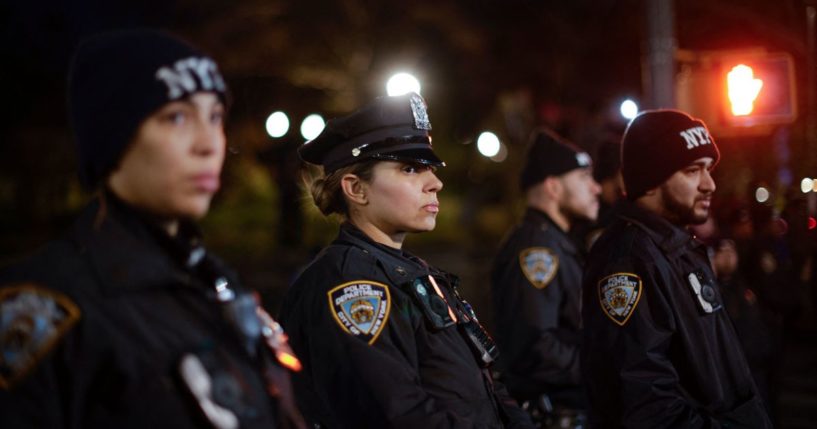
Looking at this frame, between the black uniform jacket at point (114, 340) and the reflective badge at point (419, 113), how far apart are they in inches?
64.3

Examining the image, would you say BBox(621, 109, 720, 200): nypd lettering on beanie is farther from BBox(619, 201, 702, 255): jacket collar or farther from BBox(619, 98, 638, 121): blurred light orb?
BBox(619, 98, 638, 121): blurred light orb

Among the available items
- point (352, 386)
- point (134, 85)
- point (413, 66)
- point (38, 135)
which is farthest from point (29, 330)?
point (38, 135)

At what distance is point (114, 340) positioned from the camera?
185cm

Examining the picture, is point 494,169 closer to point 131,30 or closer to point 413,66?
point 413,66

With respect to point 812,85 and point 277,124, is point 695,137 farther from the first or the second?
point 277,124

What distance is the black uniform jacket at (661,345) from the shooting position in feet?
11.3

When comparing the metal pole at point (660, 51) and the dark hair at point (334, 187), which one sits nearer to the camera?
the dark hair at point (334, 187)

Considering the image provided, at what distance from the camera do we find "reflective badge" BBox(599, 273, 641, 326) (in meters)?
3.61

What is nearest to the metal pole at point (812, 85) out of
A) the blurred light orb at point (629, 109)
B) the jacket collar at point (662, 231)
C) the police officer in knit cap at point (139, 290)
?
the blurred light orb at point (629, 109)

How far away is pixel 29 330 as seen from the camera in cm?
178

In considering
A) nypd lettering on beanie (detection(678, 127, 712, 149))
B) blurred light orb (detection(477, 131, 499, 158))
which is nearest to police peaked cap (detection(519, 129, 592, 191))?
nypd lettering on beanie (detection(678, 127, 712, 149))

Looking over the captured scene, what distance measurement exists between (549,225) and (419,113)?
2386 millimetres

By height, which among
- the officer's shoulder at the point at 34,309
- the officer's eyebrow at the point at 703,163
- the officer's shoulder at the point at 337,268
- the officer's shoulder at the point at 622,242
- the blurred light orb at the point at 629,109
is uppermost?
the blurred light orb at the point at 629,109

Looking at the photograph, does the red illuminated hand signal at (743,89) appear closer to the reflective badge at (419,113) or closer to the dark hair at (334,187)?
the reflective badge at (419,113)
